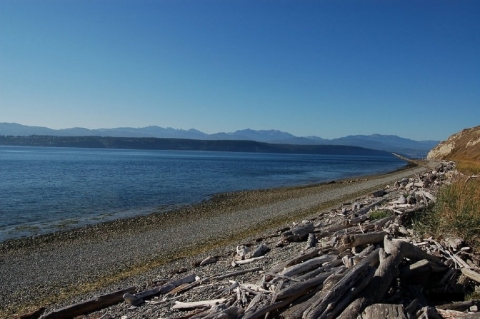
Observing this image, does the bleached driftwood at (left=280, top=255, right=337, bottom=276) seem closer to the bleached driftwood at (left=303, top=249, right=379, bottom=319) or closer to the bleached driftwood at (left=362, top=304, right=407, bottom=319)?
the bleached driftwood at (left=303, top=249, right=379, bottom=319)

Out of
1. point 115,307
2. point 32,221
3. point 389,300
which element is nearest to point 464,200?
point 389,300

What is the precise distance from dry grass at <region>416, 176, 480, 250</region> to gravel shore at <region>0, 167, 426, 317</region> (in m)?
6.94

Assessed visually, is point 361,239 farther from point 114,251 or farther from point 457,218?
point 114,251

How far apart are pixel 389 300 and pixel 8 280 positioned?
41.1 ft

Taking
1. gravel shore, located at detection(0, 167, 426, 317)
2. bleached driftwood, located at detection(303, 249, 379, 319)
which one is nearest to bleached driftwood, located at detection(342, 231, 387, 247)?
bleached driftwood, located at detection(303, 249, 379, 319)

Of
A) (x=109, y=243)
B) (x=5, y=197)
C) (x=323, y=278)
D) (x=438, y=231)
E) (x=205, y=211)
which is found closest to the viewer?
(x=323, y=278)

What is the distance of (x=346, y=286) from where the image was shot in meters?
5.75

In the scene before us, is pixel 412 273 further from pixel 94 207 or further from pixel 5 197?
pixel 5 197

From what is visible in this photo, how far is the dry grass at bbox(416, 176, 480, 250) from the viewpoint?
Answer: 25.9 feet

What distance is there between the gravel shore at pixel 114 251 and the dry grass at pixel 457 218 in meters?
6.94

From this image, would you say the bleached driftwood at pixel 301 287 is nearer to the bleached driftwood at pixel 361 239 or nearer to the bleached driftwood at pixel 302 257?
the bleached driftwood at pixel 302 257

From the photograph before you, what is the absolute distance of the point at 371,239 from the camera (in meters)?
7.66

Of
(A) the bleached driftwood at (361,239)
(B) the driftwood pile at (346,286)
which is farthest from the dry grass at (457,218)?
(A) the bleached driftwood at (361,239)

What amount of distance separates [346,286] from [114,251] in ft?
42.8
